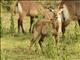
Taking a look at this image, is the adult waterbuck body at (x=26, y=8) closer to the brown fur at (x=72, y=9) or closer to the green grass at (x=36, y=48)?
the green grass at (x=36, y=48)

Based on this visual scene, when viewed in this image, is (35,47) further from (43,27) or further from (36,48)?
(43,27)

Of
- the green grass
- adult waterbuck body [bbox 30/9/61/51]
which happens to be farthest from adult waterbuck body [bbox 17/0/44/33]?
adult waterbuck body [bbox 30/9/61/51]

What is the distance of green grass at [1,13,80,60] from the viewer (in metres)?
5.71

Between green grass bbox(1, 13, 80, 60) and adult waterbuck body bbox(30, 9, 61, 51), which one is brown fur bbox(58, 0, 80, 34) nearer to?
green grass bbox(1, 13, 80, 60)

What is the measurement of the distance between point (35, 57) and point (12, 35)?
2.17 metres

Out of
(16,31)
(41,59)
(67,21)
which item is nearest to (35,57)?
(41,59)

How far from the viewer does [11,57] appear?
6395 millimetres

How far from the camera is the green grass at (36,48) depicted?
18.7 feet

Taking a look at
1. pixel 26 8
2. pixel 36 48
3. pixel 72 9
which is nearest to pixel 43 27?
pixel 36 48

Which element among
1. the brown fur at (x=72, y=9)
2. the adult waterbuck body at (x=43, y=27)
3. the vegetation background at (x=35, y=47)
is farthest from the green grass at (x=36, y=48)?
the brown fur at (x=72, y=9)

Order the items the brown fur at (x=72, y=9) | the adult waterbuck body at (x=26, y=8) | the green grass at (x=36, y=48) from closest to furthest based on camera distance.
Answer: the green grass at (x=36, y=48) < the brown fur at (x=72, y=9) < the adult waterbuck body at (x=26, y=8)

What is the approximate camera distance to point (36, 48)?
677 centimetres

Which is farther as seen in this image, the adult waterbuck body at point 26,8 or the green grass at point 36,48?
the adult waterbuck body at point 26,8

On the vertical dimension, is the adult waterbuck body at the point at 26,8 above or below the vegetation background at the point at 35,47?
above
